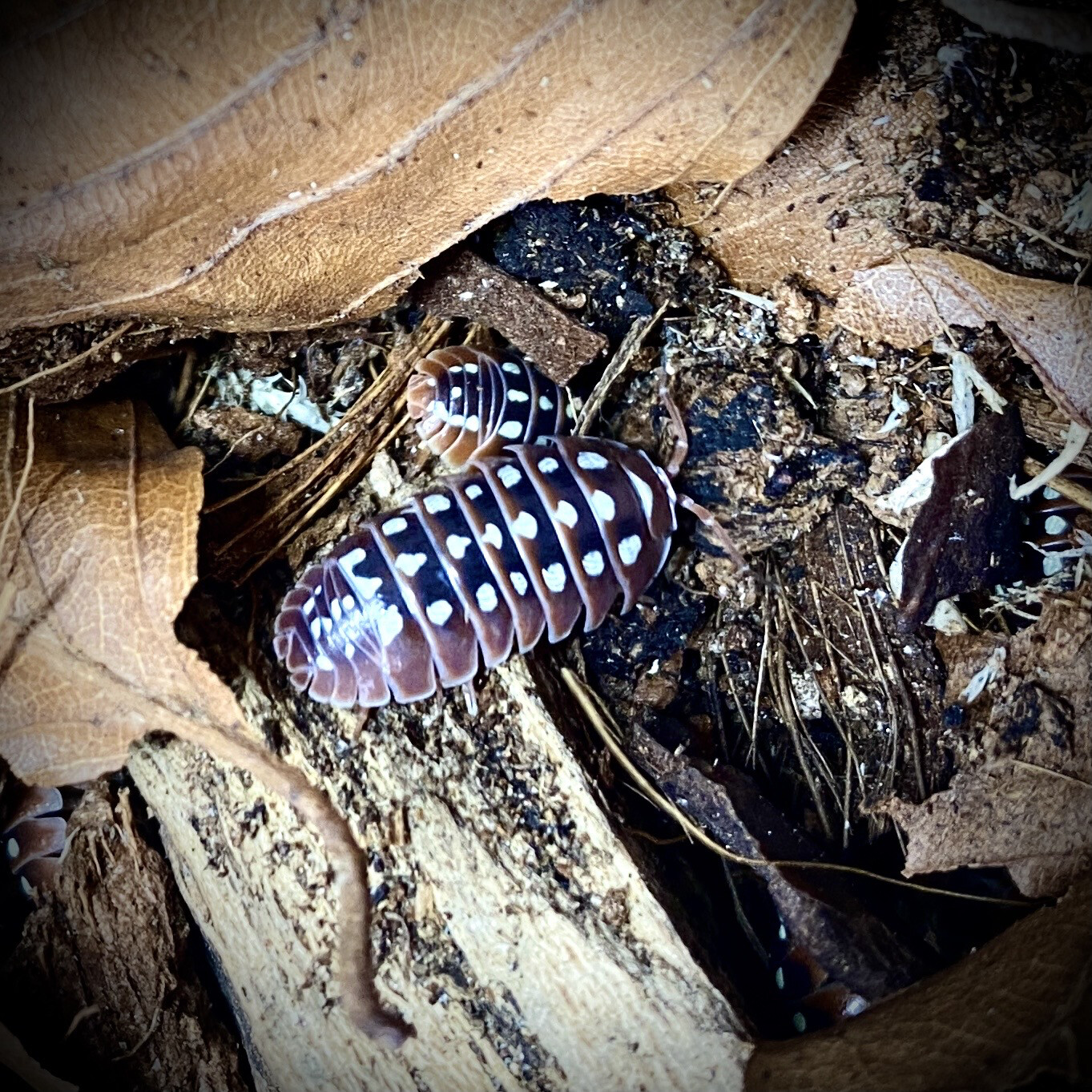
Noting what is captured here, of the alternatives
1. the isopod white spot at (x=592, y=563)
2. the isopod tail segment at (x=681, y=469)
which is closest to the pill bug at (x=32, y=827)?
the isopod white spot at (x=592, y=563)

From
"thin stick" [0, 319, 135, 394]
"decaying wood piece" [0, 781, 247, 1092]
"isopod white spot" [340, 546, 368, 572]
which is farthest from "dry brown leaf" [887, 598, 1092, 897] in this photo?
"thin stick" [0, 319, 135, 394]

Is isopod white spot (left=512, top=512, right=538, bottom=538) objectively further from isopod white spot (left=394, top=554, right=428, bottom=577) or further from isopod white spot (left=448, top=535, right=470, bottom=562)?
isopod white spot (left=394, top=554, right=428, bottom=577)

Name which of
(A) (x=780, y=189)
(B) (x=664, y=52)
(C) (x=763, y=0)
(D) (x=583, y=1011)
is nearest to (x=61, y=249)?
(B) (x=664, y=52)

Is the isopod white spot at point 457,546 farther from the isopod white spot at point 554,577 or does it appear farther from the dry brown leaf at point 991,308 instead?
the dry brown leaf at point 991,308

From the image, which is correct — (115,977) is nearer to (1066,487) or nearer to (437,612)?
(437,612)

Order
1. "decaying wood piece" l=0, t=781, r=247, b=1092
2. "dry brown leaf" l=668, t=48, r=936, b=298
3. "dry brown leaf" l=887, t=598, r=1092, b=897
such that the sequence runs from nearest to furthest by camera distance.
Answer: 1. "dry brown leaf" l=668, t=48, r=936, b=298
2. "dry brown leaf" l=887, t=598, r=1092, b=897
3. "decaying wood piece" l=0, t=781, r=247, b=1092

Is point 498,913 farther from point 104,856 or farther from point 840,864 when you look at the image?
point 104,856

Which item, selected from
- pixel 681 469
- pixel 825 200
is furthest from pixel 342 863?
pixel 825 200
